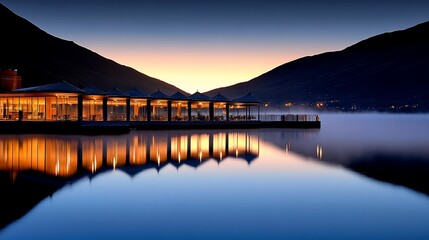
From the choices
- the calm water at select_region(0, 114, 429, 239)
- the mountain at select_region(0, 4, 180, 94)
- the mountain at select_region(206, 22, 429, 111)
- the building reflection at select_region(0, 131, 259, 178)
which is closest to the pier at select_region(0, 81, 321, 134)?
the building reflection at select_region(0, 131, 259, 178)

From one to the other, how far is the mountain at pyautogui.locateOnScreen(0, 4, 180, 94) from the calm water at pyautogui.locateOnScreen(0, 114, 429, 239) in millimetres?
93126

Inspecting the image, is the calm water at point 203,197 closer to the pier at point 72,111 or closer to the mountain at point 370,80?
the pier at point 72,111

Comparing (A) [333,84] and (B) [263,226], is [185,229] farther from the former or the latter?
(A) [333,84]

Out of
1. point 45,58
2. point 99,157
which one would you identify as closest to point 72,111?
point 99,157

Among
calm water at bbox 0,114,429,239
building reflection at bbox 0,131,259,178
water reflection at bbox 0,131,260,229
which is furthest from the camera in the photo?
building reflection at bbox 0,131,259,178

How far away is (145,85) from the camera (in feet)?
634

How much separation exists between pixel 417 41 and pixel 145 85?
403ft

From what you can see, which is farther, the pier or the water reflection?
the pier

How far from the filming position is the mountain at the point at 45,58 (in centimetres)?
11294

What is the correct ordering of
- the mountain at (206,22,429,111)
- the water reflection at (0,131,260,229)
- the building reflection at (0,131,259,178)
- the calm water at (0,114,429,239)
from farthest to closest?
1. the mountain at (206,22,429,111)
2. the building reflection at (0,131,259,178)
3. the water reflection at (0,131,260,229)
4. the calm water at (0,114,429,239)

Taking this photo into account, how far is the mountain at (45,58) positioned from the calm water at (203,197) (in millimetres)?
93126

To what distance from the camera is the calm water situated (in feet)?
24.5

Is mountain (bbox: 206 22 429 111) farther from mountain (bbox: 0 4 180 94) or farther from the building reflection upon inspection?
the building reflection

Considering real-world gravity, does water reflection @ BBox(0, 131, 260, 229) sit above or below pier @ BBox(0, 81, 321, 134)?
below
